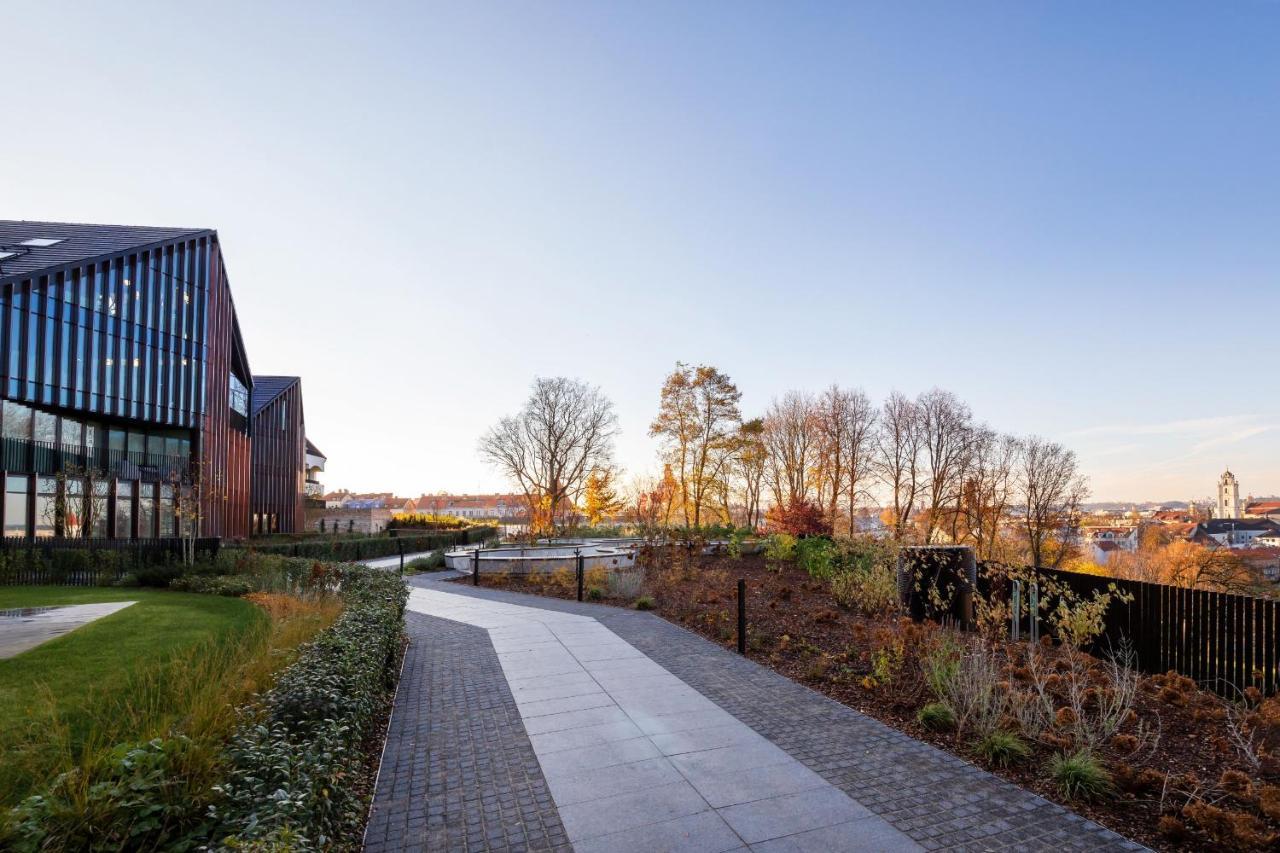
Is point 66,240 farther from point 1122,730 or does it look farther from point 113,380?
point 1122,730

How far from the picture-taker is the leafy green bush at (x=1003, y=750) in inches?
180

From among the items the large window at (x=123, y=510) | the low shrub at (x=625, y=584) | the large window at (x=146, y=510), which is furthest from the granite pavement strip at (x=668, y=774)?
the large window at (x=146, y=510)

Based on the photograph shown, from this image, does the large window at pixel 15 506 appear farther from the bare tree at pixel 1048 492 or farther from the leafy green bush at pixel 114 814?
the bare tree at pixel 1048 492

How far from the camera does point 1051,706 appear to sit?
16.3ft

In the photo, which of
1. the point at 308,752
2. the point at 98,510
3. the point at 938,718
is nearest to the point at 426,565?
the point at 98,510

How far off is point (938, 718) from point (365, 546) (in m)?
24.6

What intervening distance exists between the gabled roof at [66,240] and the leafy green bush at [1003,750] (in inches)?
1117

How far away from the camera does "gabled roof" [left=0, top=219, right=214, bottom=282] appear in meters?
21.8

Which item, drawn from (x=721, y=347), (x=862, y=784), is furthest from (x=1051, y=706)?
(x=721, y=347)

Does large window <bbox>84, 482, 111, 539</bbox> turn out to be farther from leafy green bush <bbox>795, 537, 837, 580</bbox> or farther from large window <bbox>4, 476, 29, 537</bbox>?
leafy green bush <bbox>795, 537, 837, 580</bbox>

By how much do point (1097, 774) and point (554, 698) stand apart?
4567 millimetres

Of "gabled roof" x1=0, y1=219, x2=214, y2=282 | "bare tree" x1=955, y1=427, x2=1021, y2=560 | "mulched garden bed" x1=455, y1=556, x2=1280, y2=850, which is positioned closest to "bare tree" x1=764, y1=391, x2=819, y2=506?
"bare tree" x1=955, y1=427, x2=1021, y2=560

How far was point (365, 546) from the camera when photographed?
25469 mm

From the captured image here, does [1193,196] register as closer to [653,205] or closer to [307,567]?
[653,205]
